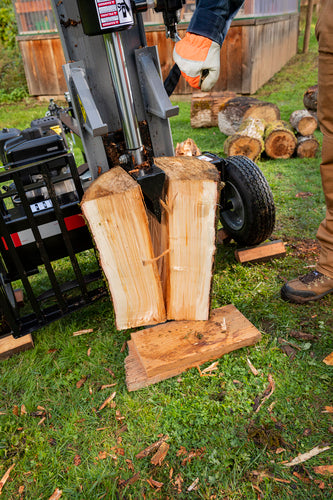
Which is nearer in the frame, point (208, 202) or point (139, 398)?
point (208, 202)

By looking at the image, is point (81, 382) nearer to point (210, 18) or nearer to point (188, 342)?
point (188, 342)

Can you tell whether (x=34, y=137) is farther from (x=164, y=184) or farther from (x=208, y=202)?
(x=208, y=202)

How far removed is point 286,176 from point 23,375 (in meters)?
3.50

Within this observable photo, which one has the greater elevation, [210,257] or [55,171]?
[55,171]

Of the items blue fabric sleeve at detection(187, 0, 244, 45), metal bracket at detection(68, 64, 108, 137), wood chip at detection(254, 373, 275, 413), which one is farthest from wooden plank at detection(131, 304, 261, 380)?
blue fabric sleeve at detection(187, 0, 244, 45)

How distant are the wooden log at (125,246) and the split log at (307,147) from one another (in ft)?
12.0

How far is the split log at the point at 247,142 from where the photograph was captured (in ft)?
15.2

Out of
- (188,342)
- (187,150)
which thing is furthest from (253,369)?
(187,150)

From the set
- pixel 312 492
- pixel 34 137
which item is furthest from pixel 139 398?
pixel 34 137

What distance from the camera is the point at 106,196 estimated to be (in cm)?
164

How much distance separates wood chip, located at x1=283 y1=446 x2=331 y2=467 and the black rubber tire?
1411mm

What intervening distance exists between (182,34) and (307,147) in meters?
4.49

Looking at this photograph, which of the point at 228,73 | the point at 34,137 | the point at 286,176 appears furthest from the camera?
the point at 228,73

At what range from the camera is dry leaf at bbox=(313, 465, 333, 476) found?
4.83 ft
